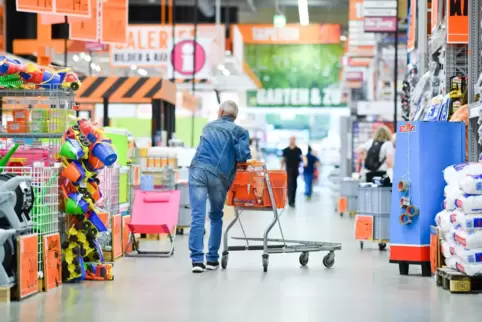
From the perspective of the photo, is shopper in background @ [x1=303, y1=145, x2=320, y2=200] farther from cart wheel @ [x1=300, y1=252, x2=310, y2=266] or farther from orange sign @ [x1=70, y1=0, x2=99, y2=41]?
cart wheel @ [x1=300, y1=252, x2=310, y2=266]

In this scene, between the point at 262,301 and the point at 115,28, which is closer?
the point at 262,301

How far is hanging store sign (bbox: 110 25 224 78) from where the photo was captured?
22.0m

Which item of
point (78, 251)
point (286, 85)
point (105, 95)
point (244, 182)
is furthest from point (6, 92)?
point (286, 85)

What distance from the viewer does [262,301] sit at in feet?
23.6

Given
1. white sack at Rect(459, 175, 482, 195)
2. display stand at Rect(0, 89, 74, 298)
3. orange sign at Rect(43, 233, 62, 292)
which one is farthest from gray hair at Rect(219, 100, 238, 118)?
white sack at Rect(459, 175, 482, 195)

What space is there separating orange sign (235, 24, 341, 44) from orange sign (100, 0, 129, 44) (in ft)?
64.7

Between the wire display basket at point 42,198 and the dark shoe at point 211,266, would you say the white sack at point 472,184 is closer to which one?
the dark shoe at point 211,266

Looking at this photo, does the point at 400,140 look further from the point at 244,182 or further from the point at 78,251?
the point at 78,251

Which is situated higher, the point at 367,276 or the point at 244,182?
the point at 244,182

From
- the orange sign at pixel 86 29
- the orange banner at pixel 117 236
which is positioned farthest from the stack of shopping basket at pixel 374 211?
the orange sign at pixel 86 29

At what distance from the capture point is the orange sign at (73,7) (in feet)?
35.3

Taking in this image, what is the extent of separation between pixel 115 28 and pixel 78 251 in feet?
21.8

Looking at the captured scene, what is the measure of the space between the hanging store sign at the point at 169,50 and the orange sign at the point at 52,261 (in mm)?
13969

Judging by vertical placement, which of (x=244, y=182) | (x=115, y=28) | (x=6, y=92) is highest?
(x=115, y=28)
